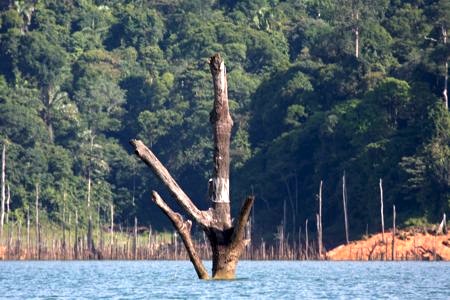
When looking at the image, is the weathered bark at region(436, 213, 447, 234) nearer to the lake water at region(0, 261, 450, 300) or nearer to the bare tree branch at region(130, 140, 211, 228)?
the lake water at region(0, 261, 450, 300)

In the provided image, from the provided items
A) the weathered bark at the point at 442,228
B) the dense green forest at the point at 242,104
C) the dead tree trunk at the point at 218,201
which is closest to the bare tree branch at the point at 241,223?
the dead tree trunk at the point at 218,201

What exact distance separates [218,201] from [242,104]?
8315cm

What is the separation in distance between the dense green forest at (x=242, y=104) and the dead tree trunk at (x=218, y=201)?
175 ft

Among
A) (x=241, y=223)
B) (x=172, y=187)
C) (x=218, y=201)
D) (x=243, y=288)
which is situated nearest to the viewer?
(x=241, y=223)

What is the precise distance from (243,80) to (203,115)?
690cm

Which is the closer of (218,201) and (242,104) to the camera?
(218,201)

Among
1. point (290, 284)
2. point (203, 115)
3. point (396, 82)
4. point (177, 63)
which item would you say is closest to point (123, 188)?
point (203, 115)

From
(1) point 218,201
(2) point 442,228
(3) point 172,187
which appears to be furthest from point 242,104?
(1) point 218,201

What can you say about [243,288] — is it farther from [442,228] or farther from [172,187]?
[442,228]

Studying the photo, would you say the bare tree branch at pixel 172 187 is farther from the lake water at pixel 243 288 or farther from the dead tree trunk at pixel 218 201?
the lake water at pixel 243 288

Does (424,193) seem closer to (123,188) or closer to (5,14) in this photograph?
(123,188)

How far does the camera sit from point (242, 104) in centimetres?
12025

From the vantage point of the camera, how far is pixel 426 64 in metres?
95.7

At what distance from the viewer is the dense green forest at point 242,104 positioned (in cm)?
9544
